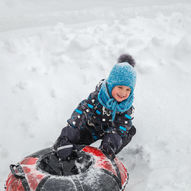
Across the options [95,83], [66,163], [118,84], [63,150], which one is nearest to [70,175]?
[63,150]

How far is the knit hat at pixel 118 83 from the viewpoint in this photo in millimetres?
2215

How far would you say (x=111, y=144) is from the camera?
2.20 meters

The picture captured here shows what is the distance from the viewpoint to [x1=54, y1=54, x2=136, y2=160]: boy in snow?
2170 millimetres

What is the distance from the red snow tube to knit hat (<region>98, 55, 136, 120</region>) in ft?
1.36

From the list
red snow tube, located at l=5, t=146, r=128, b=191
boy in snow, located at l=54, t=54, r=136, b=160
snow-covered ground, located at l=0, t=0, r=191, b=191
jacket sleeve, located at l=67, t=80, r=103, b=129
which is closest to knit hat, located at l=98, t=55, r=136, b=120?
boy in snow, located at l=54, t=54, r=136, b=160

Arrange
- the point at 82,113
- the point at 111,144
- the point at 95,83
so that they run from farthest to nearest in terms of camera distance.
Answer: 1. the point at 95,83
2. the point at 82,113
3. the point at 111,144

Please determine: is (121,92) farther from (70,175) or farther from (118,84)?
(70,175)

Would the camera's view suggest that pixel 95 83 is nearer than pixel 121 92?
No

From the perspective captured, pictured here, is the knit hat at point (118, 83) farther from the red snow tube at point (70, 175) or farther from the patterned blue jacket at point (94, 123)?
the red snow tube at point (70, 175)

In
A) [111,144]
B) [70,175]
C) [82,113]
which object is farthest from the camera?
[82,113]

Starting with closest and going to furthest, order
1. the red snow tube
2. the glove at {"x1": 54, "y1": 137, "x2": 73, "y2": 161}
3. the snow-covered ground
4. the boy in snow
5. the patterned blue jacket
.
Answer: the red snow tube
the glove at {"x1": 54, "y1": 137, "x2": 73, "y2": 161}
the boy in snow
the patterned blue jacket
the snow-covered ground

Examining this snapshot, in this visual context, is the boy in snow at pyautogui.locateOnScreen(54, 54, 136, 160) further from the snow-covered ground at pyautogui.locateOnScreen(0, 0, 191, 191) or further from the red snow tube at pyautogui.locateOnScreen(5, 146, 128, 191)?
the snow-covered ground at pyautogui.locateOnScreen(0, 0, 191, 191)

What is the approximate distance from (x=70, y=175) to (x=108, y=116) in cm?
71

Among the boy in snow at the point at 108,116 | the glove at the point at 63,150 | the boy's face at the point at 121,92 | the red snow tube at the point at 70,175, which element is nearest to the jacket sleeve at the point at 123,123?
the boy in snow at the point at 108,116
